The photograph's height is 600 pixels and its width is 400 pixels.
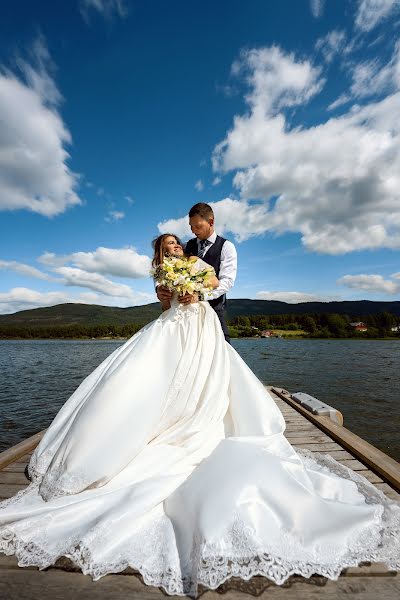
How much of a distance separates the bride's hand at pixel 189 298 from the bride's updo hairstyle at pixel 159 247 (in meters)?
0.73

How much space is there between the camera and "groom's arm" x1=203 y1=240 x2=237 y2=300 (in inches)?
162

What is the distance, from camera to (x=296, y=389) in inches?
710

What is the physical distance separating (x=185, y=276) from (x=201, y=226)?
0.98 m

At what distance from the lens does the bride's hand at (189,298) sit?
3.77m

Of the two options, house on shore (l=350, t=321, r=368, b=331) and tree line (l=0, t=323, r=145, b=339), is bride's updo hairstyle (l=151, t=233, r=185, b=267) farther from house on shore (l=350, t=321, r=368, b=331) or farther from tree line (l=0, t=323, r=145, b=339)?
house on shore (l=350, t=321, r=368, b=331)

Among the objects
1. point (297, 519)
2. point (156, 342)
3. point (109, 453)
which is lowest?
point (297, 519)

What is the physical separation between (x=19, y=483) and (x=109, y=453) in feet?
4.39

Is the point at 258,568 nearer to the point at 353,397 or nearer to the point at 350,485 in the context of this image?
the point at 350,485

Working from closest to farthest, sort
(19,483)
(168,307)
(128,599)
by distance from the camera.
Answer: (128,599) < (19,483) < (168,307)

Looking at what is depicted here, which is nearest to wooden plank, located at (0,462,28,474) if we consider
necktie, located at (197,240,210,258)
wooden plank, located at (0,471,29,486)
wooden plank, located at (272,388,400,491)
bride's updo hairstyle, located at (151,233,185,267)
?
wooden plank, located at (0,471,29,486)

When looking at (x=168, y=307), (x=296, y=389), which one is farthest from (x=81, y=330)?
(x=168, y=307)

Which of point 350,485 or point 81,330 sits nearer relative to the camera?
point 350,485

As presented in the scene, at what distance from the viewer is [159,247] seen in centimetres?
433

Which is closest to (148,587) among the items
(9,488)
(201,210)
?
(9,488)
